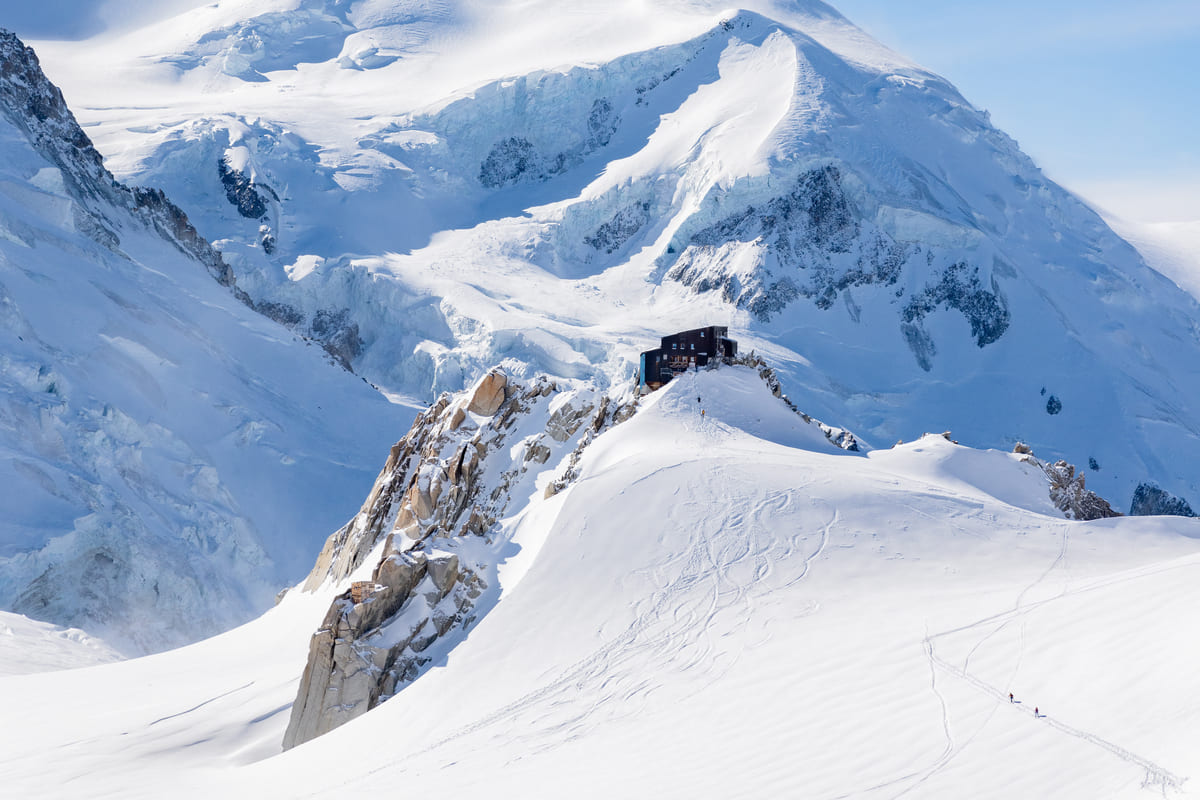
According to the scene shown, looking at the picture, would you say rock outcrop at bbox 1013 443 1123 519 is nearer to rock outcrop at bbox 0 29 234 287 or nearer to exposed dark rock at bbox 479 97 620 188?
rock outcrop at bbox 0 29 234 287

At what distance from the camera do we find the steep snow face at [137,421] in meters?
56.5

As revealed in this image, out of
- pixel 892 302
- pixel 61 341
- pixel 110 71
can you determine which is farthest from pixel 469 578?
pixel 110 71

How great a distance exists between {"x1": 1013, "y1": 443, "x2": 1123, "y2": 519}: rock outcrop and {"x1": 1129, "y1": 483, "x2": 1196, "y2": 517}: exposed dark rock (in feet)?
158

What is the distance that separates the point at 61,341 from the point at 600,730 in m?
47.4

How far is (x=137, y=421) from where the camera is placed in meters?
64.2

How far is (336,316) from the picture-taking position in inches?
4166

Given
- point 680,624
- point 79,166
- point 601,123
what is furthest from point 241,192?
point 680,624

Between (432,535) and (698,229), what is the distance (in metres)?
76.9

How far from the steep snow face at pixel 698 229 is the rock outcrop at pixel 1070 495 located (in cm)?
4539

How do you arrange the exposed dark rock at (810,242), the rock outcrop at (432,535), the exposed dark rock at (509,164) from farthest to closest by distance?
the exposed dark rock at (509,164), the exposed dark rock at (810,242), the rock outcrop at (432,535)

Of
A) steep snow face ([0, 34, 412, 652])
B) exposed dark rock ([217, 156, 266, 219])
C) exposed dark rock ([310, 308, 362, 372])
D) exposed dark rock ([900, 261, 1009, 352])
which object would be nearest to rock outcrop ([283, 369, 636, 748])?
steep snow face ([0, 34, 412, 652])

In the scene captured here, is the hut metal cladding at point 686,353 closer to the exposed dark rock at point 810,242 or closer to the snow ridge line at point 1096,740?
the snow ridge line at point 1096,740

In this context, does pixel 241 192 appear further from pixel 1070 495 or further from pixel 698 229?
pixel 1070 495

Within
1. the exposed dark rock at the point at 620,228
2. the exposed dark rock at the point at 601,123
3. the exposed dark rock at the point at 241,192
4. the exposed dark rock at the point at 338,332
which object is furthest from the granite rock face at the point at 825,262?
the exposed dark rock at the point at 241,192
